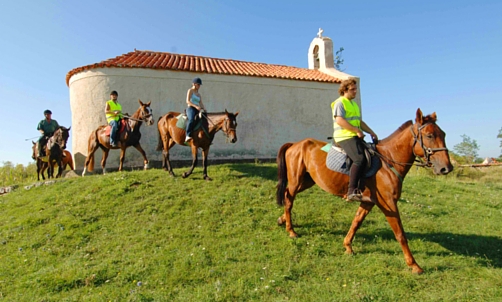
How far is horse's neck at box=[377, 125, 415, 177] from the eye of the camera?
5.50 meters

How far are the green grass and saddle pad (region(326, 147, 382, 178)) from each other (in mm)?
1431

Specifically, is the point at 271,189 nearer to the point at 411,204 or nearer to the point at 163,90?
the point at 411,204

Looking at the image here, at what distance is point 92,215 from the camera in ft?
25.6

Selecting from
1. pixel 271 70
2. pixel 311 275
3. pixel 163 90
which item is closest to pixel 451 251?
pixel 311 275

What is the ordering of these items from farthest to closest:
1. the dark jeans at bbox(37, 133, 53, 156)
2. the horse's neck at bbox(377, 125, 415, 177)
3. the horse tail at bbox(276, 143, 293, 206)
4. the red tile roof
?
the red tile roof
the dark jeans at bbox(37, 133, 53, 156)
the horse tail at bbox(276, 143, 293, 206)
the horse's neck at bbox(377, 125, 415, 177)

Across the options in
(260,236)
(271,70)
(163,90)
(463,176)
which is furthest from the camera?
(463,176)

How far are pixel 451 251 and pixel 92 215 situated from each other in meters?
7.47

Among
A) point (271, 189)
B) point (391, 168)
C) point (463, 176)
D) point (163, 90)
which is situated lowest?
point (463, 176)

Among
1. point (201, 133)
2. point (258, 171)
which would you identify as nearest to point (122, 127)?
point (201, 133)

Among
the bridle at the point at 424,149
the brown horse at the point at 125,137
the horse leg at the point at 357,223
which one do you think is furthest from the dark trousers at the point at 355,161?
the brown horse at the point at 125,137

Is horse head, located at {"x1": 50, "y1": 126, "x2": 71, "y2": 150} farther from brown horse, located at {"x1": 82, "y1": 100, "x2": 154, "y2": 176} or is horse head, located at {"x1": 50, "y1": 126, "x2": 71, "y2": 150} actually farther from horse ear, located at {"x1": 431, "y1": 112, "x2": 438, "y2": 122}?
horse ear, located at {"x1": 431, "y1": 112, "x2": 438, "y2": 122}

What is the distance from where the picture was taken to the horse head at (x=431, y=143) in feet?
16.5

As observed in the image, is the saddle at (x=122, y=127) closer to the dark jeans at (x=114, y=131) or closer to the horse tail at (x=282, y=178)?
the dark jeans at (x=114, y=131)

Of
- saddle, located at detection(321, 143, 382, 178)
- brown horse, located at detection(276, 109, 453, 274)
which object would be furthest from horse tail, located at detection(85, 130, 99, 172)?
saddle, located at detection(321, 143, 382, 178)
